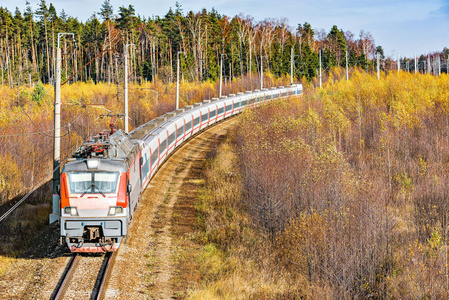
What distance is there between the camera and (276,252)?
16.2 m

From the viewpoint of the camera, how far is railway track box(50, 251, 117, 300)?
12555 millimetres

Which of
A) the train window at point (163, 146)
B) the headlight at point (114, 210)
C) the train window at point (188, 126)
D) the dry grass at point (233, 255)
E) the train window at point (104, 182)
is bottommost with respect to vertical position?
the dry grass at point (233, 255)

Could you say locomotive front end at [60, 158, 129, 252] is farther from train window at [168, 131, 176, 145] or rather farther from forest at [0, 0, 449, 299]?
train window at [168, 131, 176, 145]

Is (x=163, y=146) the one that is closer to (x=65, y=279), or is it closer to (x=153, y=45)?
(x=65, y=279)

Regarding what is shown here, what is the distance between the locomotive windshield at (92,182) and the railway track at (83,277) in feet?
7.79

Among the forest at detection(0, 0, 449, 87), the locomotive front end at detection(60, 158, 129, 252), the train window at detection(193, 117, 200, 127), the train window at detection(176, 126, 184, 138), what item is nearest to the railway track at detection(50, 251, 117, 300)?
the locomotive front end at detection(60, 158, 129, 252)

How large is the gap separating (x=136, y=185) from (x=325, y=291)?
7.69 metres

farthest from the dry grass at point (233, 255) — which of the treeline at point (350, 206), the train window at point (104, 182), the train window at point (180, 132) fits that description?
the train window at point (180, 132)

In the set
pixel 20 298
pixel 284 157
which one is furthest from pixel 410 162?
pixel 20 298

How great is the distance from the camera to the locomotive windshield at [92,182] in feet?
44.7

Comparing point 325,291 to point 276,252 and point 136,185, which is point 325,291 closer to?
point 276,252

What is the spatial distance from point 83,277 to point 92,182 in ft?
9.17

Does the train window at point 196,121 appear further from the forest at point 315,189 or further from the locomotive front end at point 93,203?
the locomotive front end at point 93,203

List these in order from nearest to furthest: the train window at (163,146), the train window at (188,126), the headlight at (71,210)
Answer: the headlight at (71,210) → the train window at (163,146) → the train window at (188,126)
